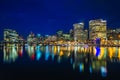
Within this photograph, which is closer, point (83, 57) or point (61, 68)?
point (61, 68)

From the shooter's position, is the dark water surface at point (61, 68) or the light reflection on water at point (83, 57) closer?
the dark water surface at point (61, 68)

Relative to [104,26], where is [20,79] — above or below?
below

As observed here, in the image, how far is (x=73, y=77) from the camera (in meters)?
20.2

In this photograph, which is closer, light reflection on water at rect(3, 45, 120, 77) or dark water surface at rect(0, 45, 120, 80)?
dark water surface at rect(0, 45, 120, 80)

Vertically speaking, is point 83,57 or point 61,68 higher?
point 83,57

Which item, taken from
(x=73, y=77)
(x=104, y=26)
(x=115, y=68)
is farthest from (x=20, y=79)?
(x=104, y=26)

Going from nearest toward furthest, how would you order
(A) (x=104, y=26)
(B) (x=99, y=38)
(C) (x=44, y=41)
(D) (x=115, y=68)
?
(D) (x=115, y=68) < (B) (x=99, y=38) < (A) (x=104, y=26) < (C) (x=44, y=41)

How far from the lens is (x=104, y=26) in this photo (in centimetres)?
12419

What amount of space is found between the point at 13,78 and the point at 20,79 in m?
Result: 0.56

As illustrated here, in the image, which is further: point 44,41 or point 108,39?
point 44,41

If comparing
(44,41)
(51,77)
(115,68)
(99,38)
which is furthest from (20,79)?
(44,41)

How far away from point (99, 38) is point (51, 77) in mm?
97539

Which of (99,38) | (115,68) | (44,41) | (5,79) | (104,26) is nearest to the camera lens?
(5,79)

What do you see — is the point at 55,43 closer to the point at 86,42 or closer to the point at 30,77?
the point at 86,42
